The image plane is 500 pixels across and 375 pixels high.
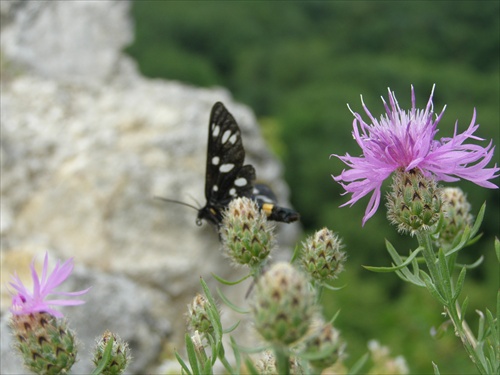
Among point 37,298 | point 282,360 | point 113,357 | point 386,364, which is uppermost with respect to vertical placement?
point 282,360

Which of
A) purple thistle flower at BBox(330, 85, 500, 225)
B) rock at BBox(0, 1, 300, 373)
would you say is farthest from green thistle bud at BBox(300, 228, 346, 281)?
rock at BBox(0, 1, 300, 373)

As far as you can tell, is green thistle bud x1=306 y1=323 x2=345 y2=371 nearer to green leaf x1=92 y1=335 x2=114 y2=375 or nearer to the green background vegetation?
green leaf x1=92 y1=335 x2=114 y2=375

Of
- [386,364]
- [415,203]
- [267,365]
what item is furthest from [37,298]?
[386,364]

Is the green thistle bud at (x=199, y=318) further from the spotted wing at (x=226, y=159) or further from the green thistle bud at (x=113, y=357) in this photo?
the spotted wing at (x=226, y=159)

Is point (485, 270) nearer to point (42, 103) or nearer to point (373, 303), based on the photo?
point (373, 303)

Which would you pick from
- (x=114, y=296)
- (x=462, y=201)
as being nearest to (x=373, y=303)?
(x=114, y=296)

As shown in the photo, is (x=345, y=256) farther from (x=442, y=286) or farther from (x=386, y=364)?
(x=386, y=364)
